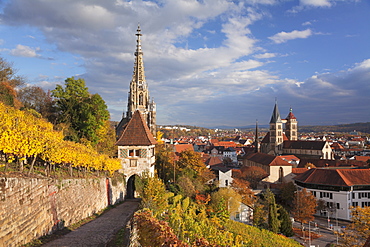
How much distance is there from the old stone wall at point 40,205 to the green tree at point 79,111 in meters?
10.8

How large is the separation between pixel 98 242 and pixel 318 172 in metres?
44.0

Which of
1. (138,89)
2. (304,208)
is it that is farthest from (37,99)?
(304,208)

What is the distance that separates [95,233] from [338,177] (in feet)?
137

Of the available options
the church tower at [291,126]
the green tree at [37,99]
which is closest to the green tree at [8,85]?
the green tree at [37,99]

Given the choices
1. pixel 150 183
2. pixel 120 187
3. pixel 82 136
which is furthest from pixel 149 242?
pixel 82 136

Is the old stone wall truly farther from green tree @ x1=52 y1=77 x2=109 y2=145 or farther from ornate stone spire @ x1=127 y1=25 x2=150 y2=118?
ornate stone spire @ x1=127 y1=25 x2=150 y2=118

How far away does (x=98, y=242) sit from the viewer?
12.9m

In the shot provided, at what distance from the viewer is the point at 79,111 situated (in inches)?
1230

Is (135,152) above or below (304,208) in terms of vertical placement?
above

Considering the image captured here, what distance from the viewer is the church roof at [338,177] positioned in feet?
144

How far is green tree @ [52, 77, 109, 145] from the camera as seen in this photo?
30781 mm

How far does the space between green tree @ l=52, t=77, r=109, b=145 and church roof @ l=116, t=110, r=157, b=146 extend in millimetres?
3799

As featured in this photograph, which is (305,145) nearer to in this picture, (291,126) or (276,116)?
(276,116)

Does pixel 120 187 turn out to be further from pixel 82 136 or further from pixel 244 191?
pixel 244 191
